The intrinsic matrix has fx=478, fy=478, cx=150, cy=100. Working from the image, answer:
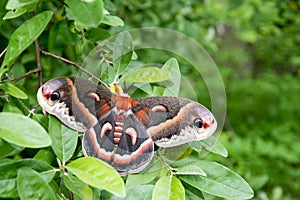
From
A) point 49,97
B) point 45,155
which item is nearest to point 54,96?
point 49,97

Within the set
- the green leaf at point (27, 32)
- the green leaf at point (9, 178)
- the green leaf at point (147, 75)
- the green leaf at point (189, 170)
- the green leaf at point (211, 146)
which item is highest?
the green leaf at point (27, 32)

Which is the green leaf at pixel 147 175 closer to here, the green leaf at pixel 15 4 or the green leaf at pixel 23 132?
→ the green leaf at pixel 23 132

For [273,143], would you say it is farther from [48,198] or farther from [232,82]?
[48,198]

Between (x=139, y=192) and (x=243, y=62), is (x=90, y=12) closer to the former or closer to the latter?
(x=139, y=192)

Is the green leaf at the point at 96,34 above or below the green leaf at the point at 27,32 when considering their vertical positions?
below

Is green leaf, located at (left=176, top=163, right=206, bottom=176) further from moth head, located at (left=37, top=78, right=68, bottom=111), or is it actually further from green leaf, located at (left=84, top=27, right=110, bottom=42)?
green leaf, located at (left=84, top=27, right=110, bottom=42)

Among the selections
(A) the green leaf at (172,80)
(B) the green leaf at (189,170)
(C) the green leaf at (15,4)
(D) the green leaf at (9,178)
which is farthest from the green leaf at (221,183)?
(C) the green leaf at (15,4)
